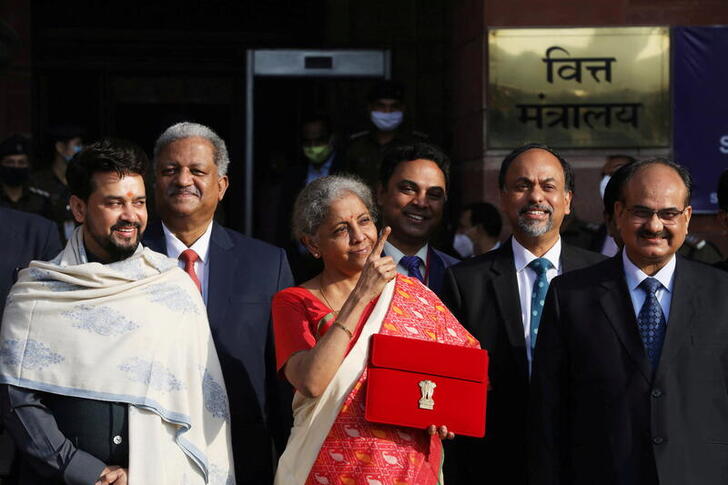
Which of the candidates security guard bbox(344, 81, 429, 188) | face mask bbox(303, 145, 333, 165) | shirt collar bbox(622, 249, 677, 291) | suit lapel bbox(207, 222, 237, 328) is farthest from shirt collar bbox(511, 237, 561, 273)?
face mask bbox(303, 145, 333, 165)

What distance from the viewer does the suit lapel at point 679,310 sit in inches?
165

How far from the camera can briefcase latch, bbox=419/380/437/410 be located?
13.2ft

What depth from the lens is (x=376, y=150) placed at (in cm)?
823

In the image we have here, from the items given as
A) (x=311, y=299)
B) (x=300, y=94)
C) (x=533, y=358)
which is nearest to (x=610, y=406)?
(x=533, y=358)

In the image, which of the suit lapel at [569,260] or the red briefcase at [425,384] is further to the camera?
the suit lapel at [569,260]

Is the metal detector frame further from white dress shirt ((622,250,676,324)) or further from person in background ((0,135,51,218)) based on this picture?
white dress shirt ((622,250,676,324))

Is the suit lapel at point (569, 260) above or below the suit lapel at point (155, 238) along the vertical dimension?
below

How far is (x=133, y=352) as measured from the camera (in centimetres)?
414

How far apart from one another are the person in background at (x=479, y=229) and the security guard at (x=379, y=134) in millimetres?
607

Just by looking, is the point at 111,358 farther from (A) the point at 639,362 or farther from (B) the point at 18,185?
(B) the point at 18,185

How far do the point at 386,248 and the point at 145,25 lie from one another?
282 inches

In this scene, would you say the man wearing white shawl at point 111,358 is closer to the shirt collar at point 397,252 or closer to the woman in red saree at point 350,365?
the woman in red saree at point 350,365

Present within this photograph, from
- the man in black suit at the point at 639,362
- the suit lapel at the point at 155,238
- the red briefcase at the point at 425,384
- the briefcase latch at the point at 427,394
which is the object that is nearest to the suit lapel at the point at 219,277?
the suit lapel at the point at 155,238

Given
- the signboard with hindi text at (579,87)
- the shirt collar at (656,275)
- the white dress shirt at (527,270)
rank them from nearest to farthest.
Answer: the shirt collar at (656,275) < the white dress shirt at (527,270) < the signboard with hindi text at (579,87)
